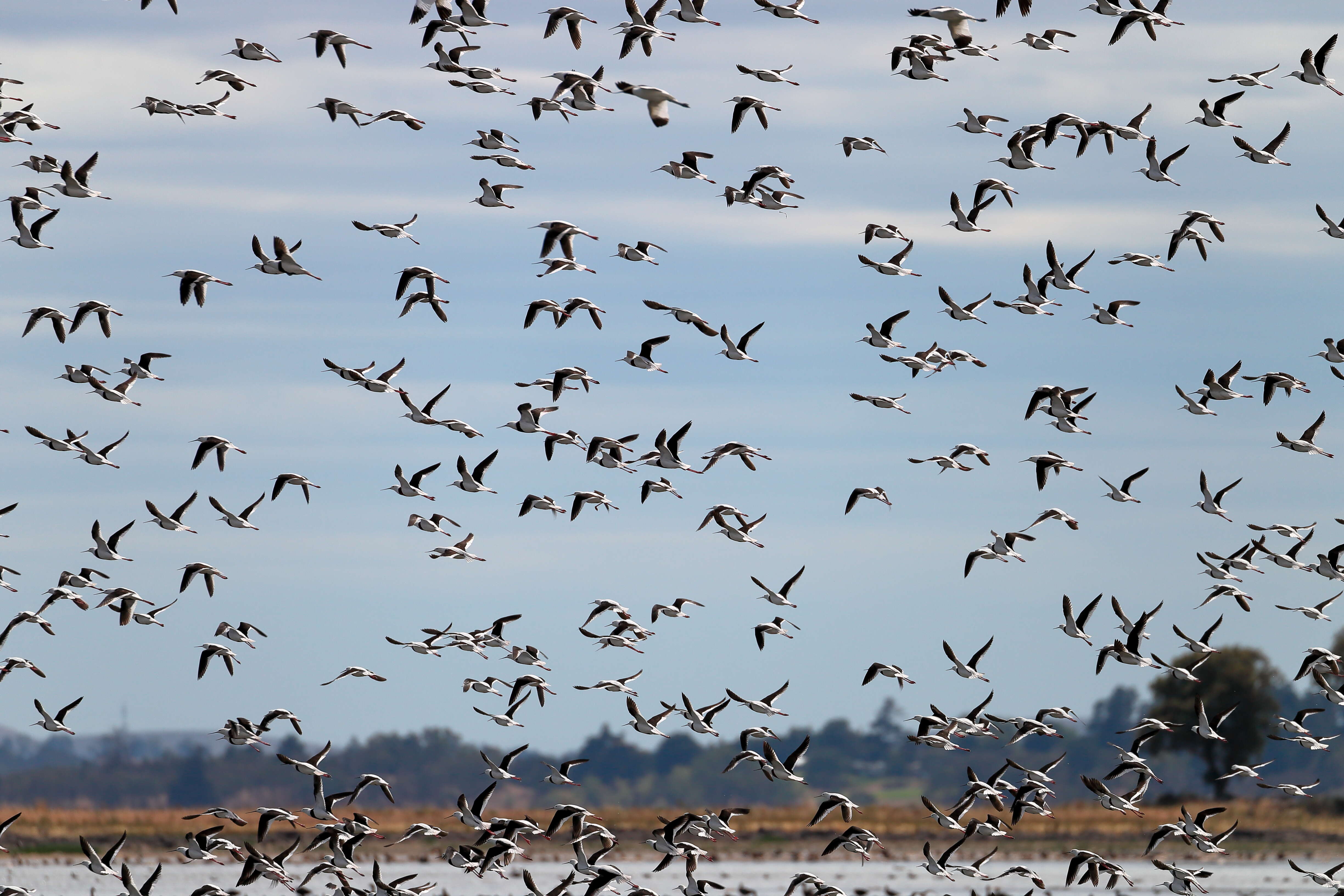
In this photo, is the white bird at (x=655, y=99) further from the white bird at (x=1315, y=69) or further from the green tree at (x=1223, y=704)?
the green tree at (x=1223, y=704)

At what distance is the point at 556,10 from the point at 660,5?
2554mm

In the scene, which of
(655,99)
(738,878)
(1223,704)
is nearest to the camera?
(655,99)

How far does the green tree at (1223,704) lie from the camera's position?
348ft

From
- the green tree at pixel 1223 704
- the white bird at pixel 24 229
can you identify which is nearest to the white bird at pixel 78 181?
the white bird at pixel 24 229

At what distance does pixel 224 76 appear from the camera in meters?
50.2

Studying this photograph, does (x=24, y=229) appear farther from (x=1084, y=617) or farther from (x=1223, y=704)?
(x=1223, y=704)

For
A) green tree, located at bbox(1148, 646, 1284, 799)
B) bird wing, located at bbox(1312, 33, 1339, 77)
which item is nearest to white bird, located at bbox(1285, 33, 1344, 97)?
bird wing, located at bbox(1312, 33, 1339, 77)

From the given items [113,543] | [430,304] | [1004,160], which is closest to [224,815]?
[113,543]

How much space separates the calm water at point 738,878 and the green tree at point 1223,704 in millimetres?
26555

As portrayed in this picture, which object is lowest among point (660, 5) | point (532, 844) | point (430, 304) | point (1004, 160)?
point (532, 844)

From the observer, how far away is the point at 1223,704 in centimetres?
10731

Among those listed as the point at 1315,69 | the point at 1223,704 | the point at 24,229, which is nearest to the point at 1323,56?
the point at 1315,69

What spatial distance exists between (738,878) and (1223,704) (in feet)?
149

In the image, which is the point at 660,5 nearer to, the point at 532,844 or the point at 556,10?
the point at 556,10
